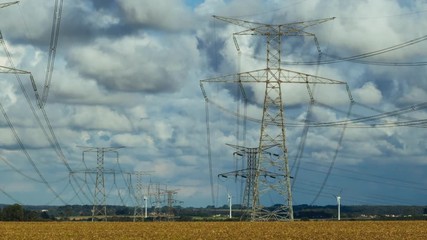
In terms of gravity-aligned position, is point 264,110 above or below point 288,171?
above

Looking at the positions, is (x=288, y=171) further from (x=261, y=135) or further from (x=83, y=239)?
(x=83, y=239)

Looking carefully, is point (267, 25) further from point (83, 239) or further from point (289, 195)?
point (83, 239)

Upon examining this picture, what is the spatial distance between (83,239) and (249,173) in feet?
175

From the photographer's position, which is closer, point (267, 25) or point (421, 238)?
point (421, 238)

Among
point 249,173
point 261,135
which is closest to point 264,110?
point 261,135

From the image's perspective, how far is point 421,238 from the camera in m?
67.9

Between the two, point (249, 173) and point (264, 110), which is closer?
point (264, 110)

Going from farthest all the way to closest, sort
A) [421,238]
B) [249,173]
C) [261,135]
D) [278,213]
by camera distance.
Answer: [249,173], [278,213], [261,135], [421,238]

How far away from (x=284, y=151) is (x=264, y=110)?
5.61 m

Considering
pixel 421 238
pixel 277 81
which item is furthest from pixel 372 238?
pixel 277 81

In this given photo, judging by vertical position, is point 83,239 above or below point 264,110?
below

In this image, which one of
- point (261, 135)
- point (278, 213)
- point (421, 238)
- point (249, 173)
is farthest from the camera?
point (249, 173)

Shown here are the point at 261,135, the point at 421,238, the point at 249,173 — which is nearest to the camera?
the point at 421,238

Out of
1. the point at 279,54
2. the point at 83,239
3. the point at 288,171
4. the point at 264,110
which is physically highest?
the point at 279,54
